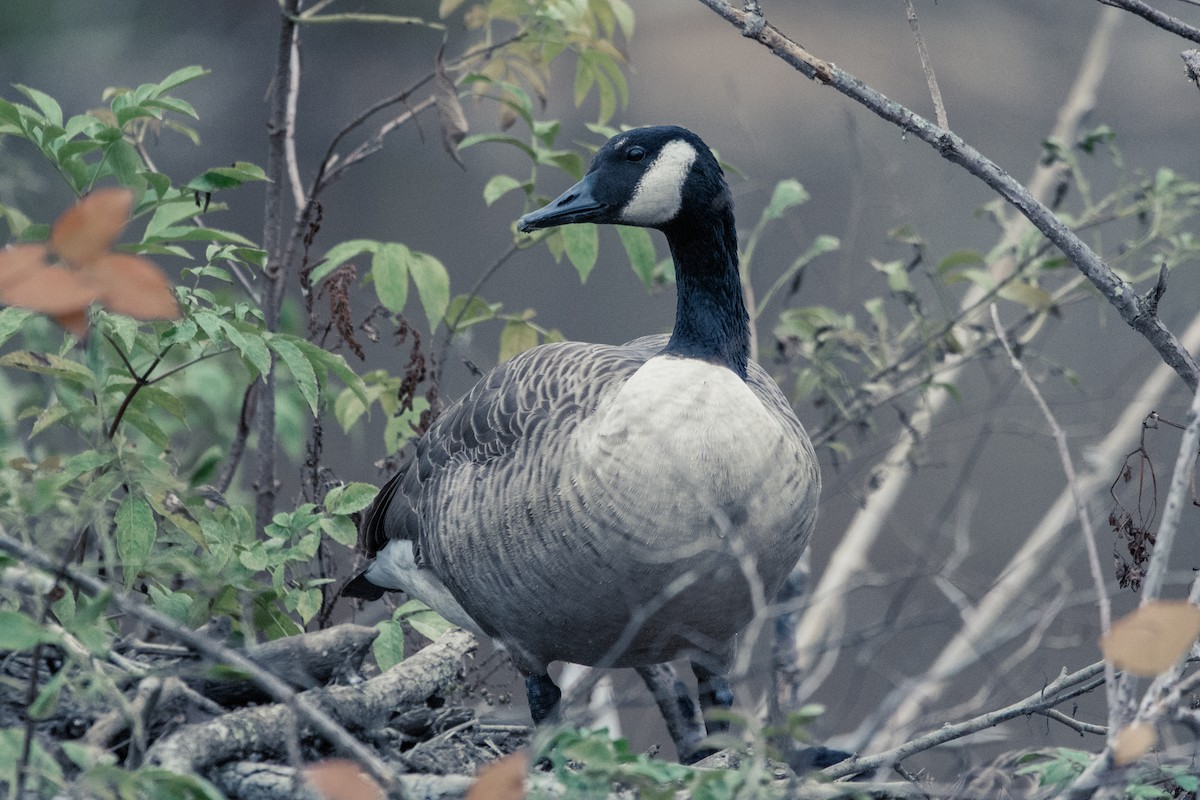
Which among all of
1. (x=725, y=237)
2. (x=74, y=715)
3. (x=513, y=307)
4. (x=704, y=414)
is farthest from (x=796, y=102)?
(x=74, y=715)

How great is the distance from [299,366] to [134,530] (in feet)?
1.43

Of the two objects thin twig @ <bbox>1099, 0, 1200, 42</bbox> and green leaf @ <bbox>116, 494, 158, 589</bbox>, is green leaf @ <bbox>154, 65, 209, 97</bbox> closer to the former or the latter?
green leaf @ <bbox>116, 494, 158, 589</bbox>

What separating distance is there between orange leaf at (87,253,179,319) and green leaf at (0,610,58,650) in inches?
16.8

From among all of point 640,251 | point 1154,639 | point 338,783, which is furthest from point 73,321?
point 640,251

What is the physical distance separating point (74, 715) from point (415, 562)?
3.72 feet

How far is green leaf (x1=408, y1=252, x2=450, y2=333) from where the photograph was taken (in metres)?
2.98

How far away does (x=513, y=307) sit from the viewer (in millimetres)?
7461

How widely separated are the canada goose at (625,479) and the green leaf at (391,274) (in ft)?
1.10

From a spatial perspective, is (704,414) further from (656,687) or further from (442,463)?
(656,687)

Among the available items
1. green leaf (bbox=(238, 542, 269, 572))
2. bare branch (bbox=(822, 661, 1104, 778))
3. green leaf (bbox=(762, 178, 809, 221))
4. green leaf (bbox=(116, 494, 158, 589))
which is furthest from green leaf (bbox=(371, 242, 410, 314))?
bare branch (bbox=(822, 661, 1104, 778))

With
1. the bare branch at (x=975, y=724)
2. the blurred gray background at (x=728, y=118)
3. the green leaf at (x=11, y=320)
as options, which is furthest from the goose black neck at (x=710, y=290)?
the blurred gray background at (x=728, y=118)

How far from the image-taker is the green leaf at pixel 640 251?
10.5 ft

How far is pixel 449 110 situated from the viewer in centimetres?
302

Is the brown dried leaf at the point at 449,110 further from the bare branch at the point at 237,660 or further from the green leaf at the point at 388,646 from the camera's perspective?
the bare branch at the point at 237,660
